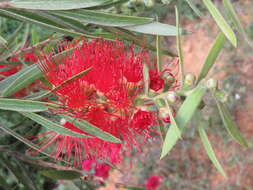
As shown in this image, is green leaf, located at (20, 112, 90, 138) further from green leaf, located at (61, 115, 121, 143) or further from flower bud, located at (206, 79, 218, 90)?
flower bud, located at (206, 79, 218, 90)

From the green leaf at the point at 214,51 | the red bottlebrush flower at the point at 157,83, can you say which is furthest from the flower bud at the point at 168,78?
the green leaf at the point at 214,51

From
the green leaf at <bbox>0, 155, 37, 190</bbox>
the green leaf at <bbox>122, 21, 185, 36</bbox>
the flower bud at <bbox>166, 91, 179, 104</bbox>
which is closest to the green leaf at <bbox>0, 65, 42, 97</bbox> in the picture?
the green leaf at <bbox>122, 21, 185, 36</bbox>

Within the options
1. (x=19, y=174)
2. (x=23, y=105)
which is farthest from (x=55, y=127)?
(x=19, y=174)

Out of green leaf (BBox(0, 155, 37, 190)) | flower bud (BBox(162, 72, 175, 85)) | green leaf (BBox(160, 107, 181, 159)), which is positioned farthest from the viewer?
green leaf (BBox(0, 155, 37, 190))

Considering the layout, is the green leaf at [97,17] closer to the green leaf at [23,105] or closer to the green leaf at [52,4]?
the green leaf at [52,4]

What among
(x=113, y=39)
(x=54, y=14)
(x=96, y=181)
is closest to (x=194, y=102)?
(x=113, y=39)

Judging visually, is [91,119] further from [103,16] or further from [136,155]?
[136,155]
